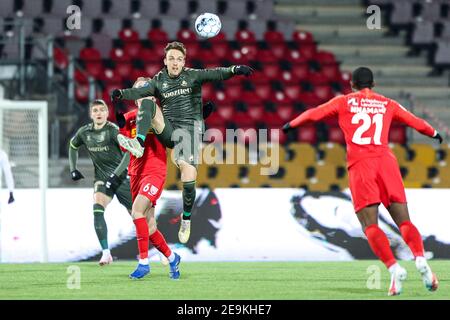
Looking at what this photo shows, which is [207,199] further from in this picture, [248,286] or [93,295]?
[93,295]

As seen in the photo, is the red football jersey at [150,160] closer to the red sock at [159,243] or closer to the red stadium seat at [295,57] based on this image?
the red sock at [159,243]

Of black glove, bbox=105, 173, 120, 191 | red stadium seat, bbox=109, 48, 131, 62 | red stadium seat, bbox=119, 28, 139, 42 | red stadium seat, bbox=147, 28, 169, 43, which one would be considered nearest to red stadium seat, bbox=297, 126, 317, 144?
red stadium seat, bbox=147, 28, 169, 43

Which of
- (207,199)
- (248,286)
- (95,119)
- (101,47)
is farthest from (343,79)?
(248,286)

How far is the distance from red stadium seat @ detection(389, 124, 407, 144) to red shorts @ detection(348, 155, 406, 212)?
10.2m

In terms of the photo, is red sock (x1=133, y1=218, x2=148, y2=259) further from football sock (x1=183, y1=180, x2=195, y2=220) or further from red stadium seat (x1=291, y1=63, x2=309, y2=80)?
red stadium seat (x1=291, y1=63, x2=309, y2=80)

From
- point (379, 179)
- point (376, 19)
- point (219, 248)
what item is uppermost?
point (376, 19)

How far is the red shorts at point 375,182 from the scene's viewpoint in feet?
25.8

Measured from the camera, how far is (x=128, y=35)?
62.6ft

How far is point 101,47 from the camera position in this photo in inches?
739

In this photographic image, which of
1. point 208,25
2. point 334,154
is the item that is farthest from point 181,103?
point 334,154

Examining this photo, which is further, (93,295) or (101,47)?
(101,47)

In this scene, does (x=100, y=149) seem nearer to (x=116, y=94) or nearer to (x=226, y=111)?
(x=116, y=94)

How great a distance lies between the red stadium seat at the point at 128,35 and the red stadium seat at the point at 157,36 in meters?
0.25

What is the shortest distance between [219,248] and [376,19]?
902cm
